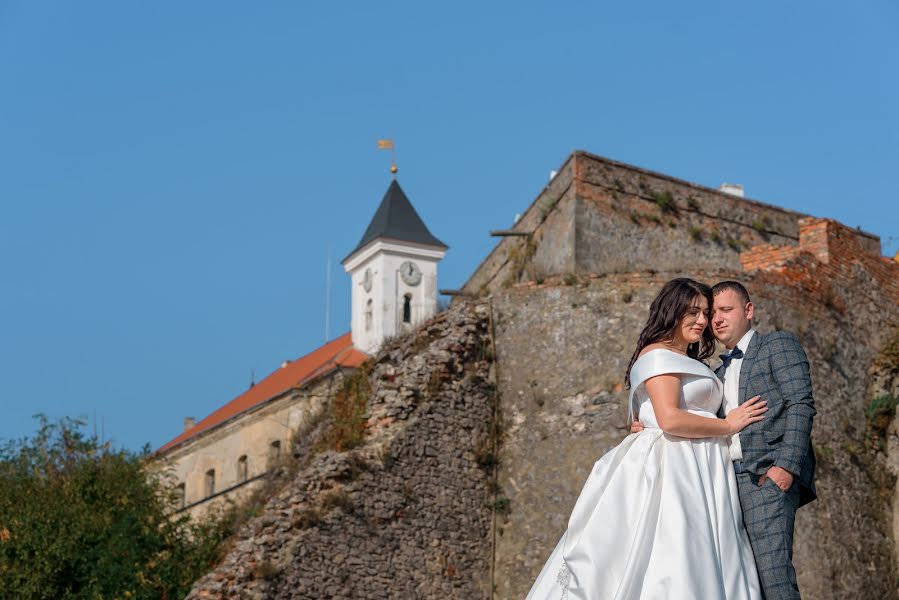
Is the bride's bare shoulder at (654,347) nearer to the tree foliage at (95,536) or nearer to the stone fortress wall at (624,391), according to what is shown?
the stone fortress wall at (624,391)

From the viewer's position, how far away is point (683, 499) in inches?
312

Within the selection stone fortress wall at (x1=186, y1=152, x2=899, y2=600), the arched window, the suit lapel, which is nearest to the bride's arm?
the suit lapel

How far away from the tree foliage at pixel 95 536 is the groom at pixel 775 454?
19253 mm

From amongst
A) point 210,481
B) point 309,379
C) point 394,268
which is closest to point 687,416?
point 309,379

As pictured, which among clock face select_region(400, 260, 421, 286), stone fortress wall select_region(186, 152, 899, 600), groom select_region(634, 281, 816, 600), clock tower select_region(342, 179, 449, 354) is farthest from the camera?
clock face select_region(400, 260, 421, 286)

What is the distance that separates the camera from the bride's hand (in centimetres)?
812

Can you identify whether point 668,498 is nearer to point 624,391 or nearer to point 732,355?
point 732,355

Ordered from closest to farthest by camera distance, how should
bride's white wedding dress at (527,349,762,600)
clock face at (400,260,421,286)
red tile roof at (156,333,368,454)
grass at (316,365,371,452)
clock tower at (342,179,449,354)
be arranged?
bride's white wedding dress at (527,349,762,600), grass at (316,365,371,452), red tile roof at (156,333,368,454), clock tower at (342,179,449,354), clock face at (400,260,421,286)

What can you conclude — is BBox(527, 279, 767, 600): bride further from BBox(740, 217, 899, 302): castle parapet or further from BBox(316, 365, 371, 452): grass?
BBox(740, 217, 899, 302): castle parapet

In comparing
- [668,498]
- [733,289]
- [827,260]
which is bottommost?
[668,498]

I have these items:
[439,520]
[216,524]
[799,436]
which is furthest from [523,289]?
[799,436]

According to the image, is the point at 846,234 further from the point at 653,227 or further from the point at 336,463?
the point at 336,463

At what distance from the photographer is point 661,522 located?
7.94 m

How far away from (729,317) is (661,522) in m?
1.34
